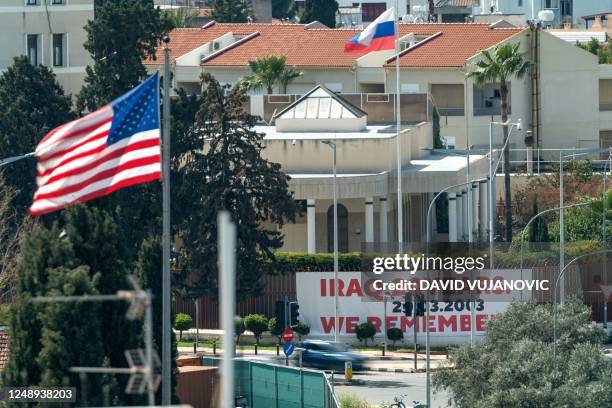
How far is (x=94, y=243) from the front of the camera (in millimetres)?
35438

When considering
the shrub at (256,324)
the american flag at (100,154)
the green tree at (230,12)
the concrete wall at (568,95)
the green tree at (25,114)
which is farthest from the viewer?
the green tree at (230,12)

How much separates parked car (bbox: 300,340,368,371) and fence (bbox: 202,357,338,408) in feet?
35.8

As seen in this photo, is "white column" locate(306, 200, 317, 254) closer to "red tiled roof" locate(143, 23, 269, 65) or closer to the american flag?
"red tiled roof" locate(143, 23, 269, 65)

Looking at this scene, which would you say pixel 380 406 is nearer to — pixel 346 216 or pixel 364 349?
pixel 364 349

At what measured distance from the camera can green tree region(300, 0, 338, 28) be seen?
145 metres

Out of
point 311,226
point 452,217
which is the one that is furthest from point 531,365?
point 452,217

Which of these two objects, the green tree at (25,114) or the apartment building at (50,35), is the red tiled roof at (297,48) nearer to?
the apartment building at (50,35)

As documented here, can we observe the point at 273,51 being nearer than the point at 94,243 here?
No

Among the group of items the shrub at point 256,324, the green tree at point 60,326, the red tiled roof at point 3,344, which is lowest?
the shrub at point 256,324

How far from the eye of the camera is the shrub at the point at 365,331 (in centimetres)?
7031

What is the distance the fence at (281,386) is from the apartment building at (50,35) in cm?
2980

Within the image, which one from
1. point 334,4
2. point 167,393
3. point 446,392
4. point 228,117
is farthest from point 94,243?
point 334,4

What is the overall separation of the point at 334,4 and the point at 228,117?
78.9 meters

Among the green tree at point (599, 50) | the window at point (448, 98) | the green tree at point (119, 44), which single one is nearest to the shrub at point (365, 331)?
the green tree at point (119, 44)
